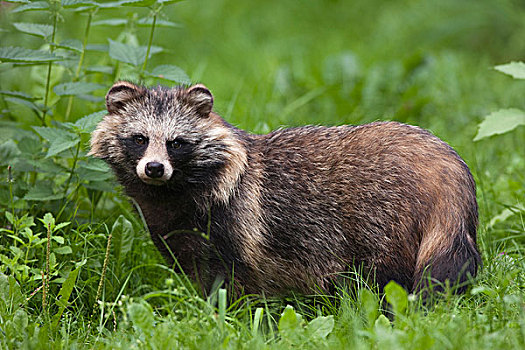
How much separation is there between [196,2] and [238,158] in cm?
833

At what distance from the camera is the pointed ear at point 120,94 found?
4203 mm

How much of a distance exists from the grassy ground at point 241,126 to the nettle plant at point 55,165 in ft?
0.05

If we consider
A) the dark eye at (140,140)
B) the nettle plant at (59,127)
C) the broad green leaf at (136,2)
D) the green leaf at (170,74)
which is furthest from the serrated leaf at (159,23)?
the dark eye at (140,140)

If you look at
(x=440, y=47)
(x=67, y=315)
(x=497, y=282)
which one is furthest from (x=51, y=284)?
(x=440, y=47)

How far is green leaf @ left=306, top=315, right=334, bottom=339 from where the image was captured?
3490mm

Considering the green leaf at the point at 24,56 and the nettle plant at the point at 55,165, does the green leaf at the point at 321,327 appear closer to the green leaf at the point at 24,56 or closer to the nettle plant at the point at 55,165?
the nettle plant at the point at 55,165

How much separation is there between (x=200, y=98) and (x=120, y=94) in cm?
51

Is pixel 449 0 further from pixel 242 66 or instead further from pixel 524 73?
pixel 524 73

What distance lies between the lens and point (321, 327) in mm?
3531

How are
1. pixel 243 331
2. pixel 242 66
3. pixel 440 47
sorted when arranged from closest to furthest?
1. pixel 243 331
2. pixel 242 66
3. pixel 440 47

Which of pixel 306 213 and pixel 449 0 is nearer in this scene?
pixel 306 213

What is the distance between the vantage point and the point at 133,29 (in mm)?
5594

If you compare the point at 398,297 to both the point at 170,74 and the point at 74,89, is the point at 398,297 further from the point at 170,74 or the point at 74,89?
the point at 74,89

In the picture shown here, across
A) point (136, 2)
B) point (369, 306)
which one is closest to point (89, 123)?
point (136, 2)
